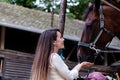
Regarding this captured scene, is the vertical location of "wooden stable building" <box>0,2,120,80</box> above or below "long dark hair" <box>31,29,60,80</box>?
below

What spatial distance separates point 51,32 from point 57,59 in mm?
294

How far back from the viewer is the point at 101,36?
16.6 ft

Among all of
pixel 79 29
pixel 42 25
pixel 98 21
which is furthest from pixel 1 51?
pixel 98 21

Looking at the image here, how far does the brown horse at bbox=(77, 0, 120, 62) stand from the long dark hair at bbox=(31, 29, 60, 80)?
1350 mm

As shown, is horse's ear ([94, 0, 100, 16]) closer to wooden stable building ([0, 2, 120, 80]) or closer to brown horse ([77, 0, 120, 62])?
brown horse ([77, 0, 120, 62])

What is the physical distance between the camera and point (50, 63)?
3.68 metres

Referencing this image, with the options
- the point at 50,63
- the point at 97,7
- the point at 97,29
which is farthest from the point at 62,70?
the point at 97,7

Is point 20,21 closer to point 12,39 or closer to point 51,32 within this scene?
point 12,39

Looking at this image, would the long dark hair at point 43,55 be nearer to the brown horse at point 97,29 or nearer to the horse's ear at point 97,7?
the brown horse at point 97,29

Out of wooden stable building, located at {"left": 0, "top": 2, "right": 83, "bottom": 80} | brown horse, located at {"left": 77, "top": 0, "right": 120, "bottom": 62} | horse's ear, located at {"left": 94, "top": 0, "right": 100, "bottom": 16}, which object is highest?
horse's ear, located at {"left": 94, "top": 0, "right": 100, "bottom": 16}

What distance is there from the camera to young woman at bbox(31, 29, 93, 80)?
11.9 ft

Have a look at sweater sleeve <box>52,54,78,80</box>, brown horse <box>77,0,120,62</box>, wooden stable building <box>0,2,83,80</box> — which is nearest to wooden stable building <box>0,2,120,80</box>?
wooden stable building <box>0,2,83,80</box>

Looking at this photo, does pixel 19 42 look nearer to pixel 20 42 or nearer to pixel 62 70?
pixel 20 42

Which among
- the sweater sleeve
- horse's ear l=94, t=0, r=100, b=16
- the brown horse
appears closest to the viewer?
the sweater sleeve
